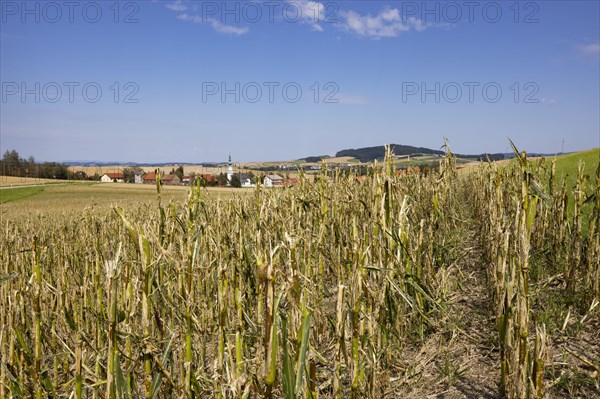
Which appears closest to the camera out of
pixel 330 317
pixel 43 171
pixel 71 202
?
pixel 330 317

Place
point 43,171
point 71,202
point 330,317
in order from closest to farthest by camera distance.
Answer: point 330,317
point 71,202
point 43,171

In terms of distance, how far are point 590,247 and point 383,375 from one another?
2520mm

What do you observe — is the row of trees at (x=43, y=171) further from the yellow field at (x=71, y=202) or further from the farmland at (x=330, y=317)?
the farmland at (x=330, y=317)

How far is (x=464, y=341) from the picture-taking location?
3402 millimetres

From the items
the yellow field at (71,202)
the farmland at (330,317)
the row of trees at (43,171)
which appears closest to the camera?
the farmland at (330,317)

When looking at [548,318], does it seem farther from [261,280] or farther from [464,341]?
[261,280]

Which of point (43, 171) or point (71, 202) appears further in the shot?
point (43, 171)

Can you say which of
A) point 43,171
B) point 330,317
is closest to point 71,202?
point 330,317

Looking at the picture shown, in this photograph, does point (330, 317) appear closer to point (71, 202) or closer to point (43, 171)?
point (71, 202)

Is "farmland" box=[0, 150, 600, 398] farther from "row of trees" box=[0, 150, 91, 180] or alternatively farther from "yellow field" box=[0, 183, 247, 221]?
"row of trees" box=[0, 150, 91, 180]

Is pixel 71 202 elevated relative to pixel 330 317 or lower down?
lower down

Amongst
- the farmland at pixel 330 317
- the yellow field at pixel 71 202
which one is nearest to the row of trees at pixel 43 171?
the yellow field at pixel 71 202

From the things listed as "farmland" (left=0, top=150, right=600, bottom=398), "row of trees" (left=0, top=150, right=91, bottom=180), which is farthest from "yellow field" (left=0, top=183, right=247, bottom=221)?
"row of trees" (left=0, top=150, right=91, bottom=180)

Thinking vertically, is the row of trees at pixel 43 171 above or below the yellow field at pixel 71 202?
above
